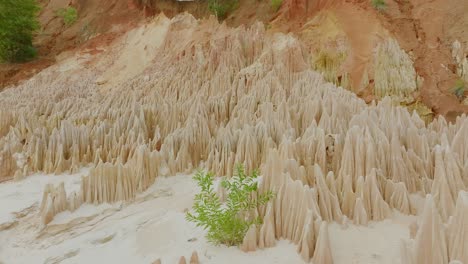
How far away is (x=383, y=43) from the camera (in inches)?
337

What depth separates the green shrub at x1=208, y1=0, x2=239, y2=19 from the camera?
49.9 ft

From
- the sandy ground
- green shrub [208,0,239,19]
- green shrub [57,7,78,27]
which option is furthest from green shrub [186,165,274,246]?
green shrub [57,7,78,27]

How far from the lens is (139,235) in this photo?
4453 millimetres

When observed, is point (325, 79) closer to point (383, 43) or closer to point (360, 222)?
point (383, 43)

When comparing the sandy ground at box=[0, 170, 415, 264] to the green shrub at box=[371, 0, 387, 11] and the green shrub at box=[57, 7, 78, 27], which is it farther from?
the green shrub at box=[57, 7, 78, 27]

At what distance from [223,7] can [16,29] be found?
765 cm

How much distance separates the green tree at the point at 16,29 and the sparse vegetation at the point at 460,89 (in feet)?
45.7

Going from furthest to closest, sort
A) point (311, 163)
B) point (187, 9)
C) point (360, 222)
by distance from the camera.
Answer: point (187, 9)
point (311, 163)
point (360, 222)

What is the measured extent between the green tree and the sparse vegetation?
13918mm

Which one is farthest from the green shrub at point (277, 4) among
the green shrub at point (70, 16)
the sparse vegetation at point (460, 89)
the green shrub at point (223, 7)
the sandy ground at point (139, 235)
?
the green shrub at point (70, 16)

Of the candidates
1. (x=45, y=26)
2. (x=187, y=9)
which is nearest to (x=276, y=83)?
(x=187, y=9)

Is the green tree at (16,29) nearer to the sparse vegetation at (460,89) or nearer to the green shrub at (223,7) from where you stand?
the green shrub at (223,7)

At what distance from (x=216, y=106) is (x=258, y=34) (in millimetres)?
3195

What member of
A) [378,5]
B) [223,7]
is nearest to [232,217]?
[378,5]
